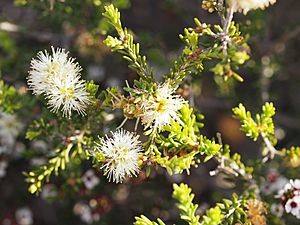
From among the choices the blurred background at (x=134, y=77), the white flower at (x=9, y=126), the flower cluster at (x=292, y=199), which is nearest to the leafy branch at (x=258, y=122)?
the flower cluster at (x=292, y=199)

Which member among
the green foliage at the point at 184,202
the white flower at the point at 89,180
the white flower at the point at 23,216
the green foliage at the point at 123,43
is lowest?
the green foliage at the point at 184,202

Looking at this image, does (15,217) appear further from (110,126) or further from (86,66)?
(110,126)

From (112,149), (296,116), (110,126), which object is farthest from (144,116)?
(296,116)

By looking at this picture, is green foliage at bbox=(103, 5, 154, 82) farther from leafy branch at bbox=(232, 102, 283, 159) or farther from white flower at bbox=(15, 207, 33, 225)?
white flower at bbox=(15, 207, 33, 225)

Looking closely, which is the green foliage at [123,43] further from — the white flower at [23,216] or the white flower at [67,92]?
the white flower at [23,216]

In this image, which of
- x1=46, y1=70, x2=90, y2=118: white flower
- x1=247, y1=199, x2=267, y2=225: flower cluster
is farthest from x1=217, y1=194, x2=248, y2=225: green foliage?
x1=46, y1=70, x2=90, y2=118: white flower

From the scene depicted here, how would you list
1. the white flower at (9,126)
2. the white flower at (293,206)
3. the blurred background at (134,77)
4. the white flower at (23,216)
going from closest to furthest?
1. the white flower at (293,206)
2. the blurred background at (134,77)
3. the white flower at (9,126)
4. the white flower at (23,216)
